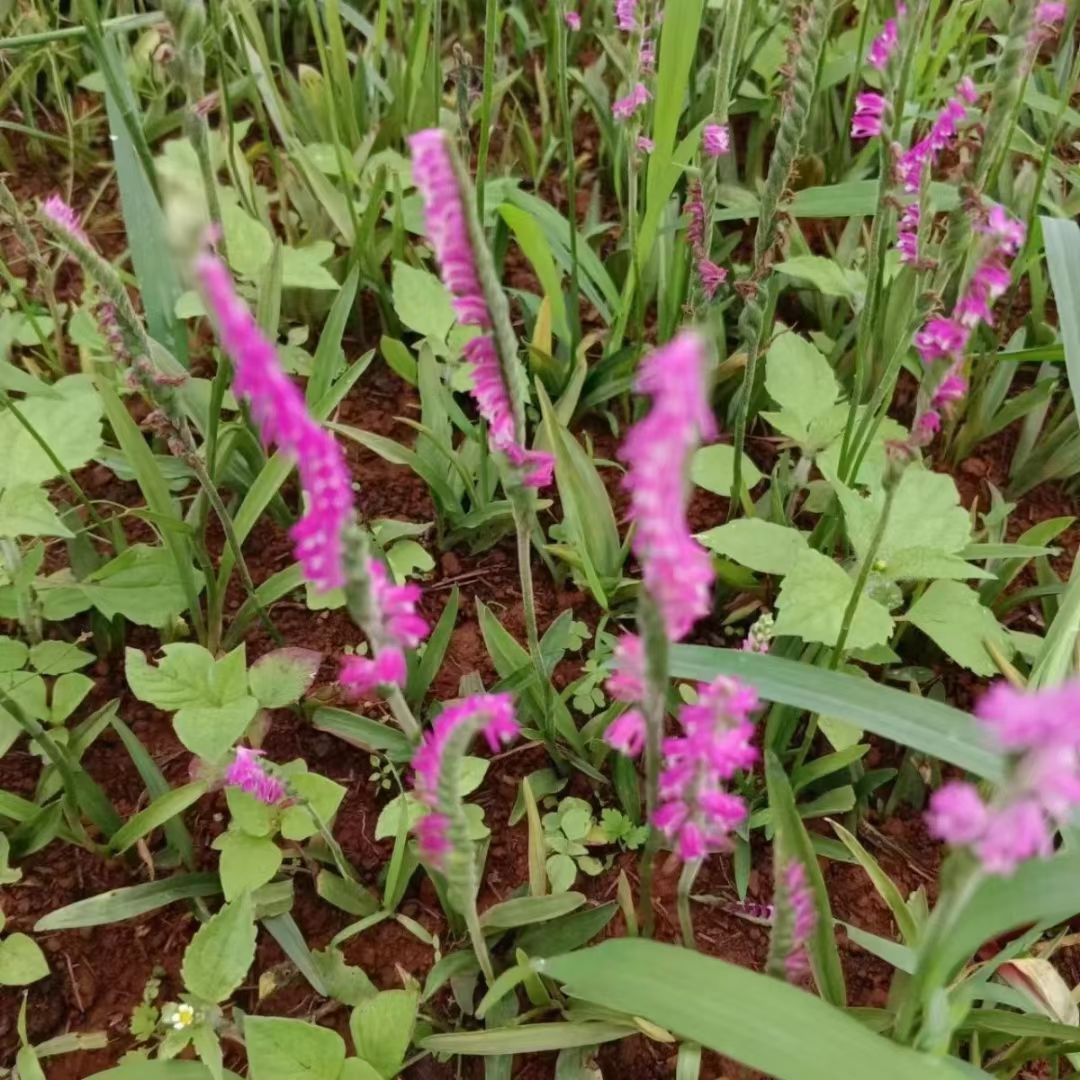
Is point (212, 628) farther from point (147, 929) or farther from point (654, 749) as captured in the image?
point (654, 749)

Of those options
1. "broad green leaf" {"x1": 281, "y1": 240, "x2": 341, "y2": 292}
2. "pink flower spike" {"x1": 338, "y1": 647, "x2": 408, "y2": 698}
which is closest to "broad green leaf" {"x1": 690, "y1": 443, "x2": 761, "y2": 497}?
"broad green leaf" {"x1": 281, "y1": 240, "x2": 341, "y2": 292}

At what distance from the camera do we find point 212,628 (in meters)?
1.92

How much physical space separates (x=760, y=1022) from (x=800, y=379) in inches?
48.6

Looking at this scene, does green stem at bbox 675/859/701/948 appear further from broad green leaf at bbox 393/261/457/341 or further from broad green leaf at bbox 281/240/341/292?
broad green leaf at bbox 281/240/341/292

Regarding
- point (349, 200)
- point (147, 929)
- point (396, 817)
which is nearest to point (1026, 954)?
point (396, 817)

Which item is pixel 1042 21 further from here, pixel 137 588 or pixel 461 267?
pixel 137 588

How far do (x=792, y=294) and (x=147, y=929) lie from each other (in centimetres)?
192

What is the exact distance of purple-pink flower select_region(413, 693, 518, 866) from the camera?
36.8 inches

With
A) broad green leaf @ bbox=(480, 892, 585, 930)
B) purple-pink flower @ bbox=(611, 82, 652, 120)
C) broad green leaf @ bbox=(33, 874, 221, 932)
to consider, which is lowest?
broad green leaf @ bbox=(33, 874, 221, 932)

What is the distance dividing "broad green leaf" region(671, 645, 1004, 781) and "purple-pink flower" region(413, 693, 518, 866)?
1.21ft

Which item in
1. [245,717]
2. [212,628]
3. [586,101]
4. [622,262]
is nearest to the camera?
[245,717]

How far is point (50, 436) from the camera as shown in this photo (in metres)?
1.75

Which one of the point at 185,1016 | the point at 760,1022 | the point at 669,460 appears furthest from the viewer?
the point at 185,1016

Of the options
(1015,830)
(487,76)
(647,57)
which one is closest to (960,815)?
(1015,830)
